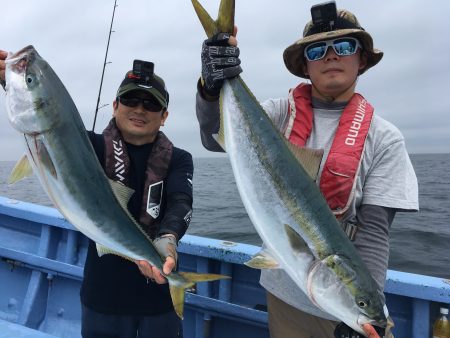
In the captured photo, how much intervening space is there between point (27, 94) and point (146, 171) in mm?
1133

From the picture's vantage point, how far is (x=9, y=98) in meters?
2.20

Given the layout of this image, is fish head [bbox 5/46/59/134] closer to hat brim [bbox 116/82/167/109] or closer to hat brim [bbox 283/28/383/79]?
hat brim [bbox 116/82/167/109]

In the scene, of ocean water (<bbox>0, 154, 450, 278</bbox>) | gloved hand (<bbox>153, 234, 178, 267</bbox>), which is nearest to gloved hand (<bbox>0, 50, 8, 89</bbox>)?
gloved hand (<bbox>153, 234, 178, 267</bbox>)

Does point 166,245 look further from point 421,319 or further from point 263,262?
point 421,319

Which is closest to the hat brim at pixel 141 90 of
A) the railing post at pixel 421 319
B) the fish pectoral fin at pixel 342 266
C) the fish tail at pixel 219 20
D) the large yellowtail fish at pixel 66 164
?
the large yellowtail fish at pixel 66 164

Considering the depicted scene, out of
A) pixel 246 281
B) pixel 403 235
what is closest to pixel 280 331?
pixel 246 281

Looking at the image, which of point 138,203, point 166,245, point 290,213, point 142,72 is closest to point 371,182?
point 290,213

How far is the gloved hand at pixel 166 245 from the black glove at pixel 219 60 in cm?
114

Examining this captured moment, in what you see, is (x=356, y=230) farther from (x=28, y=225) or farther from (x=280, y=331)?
(x=28, y=225)

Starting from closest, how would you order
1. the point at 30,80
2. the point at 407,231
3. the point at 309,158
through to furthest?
the point at 30,80, the point at 309,158, the point at 407,231

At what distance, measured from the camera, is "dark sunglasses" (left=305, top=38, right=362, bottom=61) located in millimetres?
2516

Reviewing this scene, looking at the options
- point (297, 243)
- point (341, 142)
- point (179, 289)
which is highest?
point (341, 142)

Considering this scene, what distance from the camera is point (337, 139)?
256 cm

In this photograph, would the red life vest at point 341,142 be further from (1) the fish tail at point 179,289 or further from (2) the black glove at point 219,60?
(1) the fish tail at point 179,289
